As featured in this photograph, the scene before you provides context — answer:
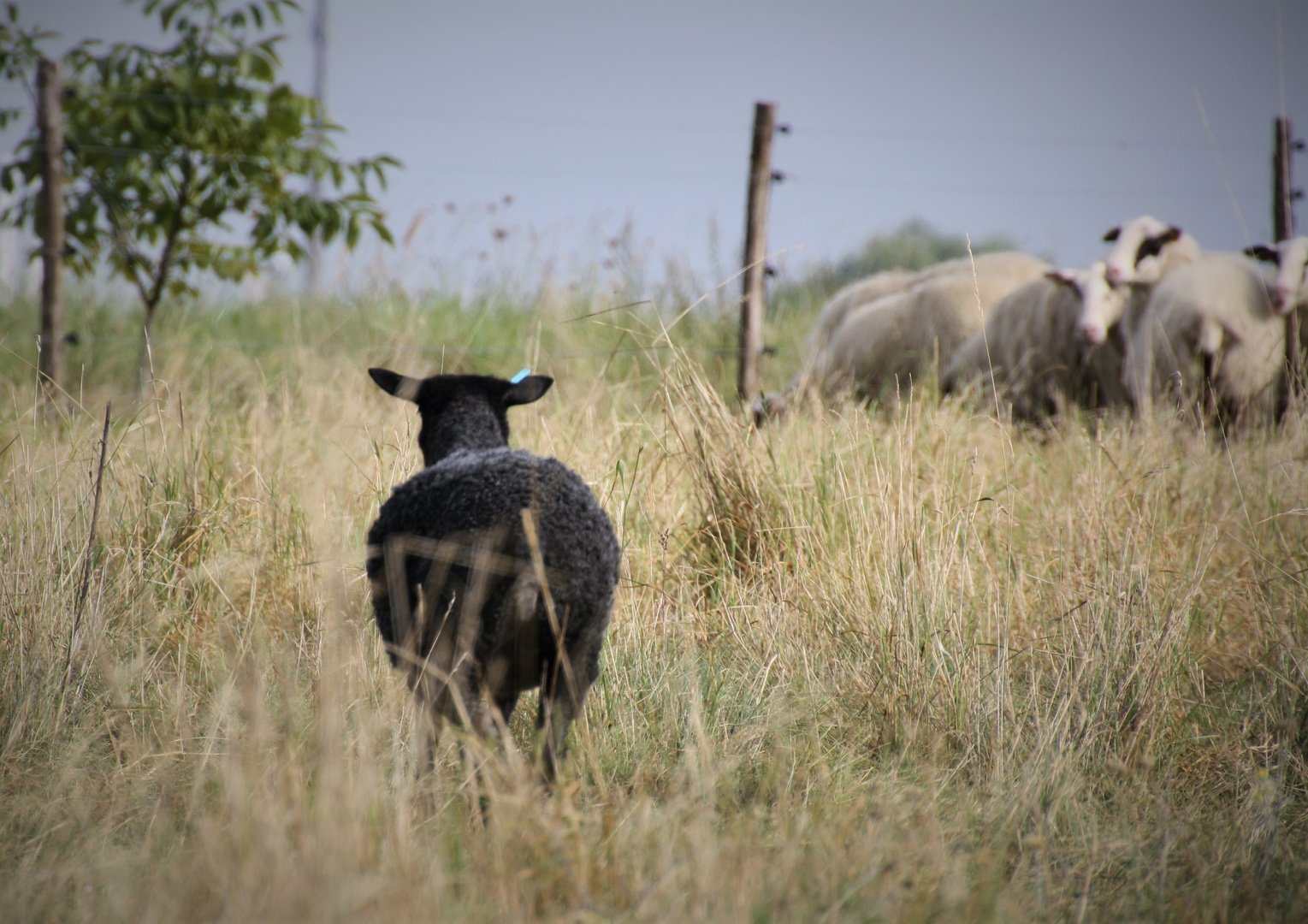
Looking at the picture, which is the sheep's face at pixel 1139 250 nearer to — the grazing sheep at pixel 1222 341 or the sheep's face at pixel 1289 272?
the grazing sheep at pixel 1222 341

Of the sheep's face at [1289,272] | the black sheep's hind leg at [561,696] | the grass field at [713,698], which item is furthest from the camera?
the sheep's face at [1289,272]

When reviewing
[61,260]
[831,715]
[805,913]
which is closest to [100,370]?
[61,260]

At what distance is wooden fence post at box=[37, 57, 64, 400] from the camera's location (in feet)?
17.4

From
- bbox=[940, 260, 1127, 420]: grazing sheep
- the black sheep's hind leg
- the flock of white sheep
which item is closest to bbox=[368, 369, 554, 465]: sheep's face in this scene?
the black sheep's hind leg

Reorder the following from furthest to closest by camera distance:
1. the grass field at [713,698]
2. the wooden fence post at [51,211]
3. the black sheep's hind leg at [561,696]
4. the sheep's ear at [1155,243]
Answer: the sheep's ear at [1155,243] → the wooden fence post at [51,211] → the black sheep's hind leg at [561,696] → the grass field at [713,698]

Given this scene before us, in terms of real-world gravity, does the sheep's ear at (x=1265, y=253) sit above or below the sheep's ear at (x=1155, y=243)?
Answer: below

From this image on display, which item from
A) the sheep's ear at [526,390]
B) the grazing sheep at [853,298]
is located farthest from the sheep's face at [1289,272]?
the sheep's ear at [526,390]

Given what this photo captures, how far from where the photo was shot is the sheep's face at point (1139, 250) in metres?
6.11

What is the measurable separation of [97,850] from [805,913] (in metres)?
1.44

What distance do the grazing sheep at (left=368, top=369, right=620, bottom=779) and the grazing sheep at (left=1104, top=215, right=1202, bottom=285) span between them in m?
5.39

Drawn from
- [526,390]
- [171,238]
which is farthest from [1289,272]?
[171,238]

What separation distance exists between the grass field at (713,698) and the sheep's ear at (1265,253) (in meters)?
1.93

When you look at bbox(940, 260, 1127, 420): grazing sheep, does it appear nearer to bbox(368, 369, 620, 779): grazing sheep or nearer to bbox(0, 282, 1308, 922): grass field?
bbox(0, 282, 1308, 922): grass field

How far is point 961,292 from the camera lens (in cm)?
714
